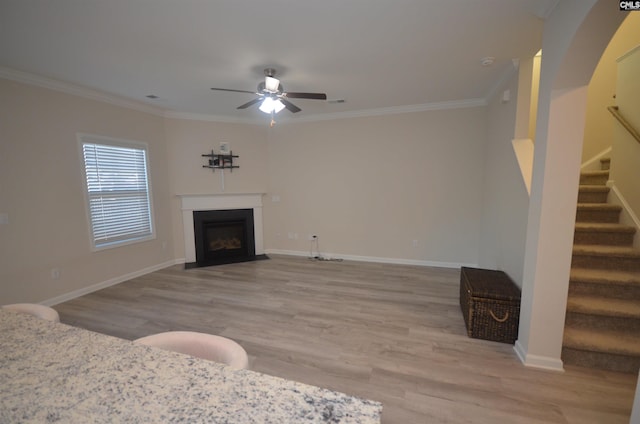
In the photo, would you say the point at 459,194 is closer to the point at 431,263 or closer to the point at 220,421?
the point at 431,263

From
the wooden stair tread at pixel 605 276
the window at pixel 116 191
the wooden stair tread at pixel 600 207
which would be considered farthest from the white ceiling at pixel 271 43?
the wooden stair tread at pixel 605 276

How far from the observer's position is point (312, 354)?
227 centimetres

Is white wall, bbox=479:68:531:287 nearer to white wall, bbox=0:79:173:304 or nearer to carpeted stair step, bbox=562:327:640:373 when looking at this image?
carpeted stair step, bbox=562:327:640:373

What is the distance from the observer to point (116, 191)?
395 centimetres

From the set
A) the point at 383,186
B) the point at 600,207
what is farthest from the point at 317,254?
the point at 600,207

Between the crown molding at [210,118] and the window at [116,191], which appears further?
the crown molding at [210,118]

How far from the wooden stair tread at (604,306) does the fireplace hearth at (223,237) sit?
175 inches

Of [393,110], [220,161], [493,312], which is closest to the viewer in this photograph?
[493,312]

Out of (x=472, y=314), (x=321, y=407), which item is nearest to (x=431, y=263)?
(x=472, y=314)

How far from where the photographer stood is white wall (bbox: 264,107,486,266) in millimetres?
4270

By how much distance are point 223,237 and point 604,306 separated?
5.21m

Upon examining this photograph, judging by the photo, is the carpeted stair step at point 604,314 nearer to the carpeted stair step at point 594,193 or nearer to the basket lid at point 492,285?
the basket lid at point 492,285

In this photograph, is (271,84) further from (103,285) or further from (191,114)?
(103,285)

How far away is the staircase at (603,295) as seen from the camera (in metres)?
2.03
